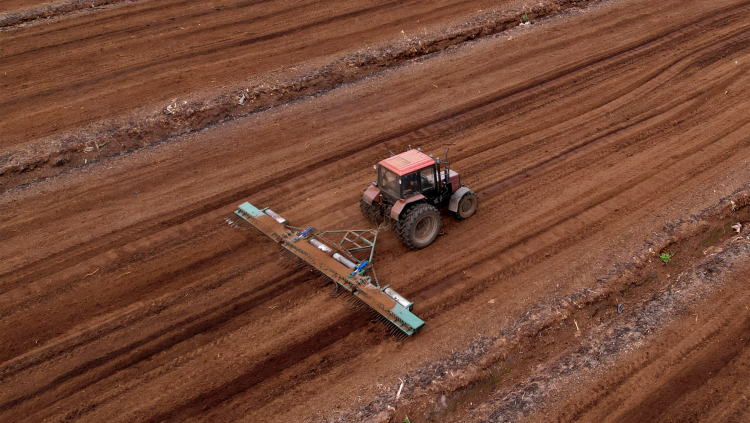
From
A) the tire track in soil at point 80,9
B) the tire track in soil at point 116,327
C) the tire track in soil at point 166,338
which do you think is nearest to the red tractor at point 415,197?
the tire track in soil at point 166,338

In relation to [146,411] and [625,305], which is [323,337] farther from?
[625,305]

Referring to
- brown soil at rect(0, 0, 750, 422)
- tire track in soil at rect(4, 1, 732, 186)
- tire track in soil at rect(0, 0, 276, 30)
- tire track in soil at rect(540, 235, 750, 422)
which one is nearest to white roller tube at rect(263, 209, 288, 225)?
brown soil at rect(0, 0, 750, 422)

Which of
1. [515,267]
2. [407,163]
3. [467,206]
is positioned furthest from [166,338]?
[515,267]

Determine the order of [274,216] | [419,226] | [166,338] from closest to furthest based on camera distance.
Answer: [166,338] → [419,226] → [274,216]

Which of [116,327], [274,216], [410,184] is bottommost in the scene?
[116,327]

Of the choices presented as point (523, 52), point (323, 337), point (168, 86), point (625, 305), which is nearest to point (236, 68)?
point (168, 86)

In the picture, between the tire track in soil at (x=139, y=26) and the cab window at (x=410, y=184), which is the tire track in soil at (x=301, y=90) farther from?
the cab window at (x=410, y=184)

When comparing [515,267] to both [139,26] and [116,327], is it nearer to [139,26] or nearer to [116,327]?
[116,327]

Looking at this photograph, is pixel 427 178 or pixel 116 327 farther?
pixel 427 178
